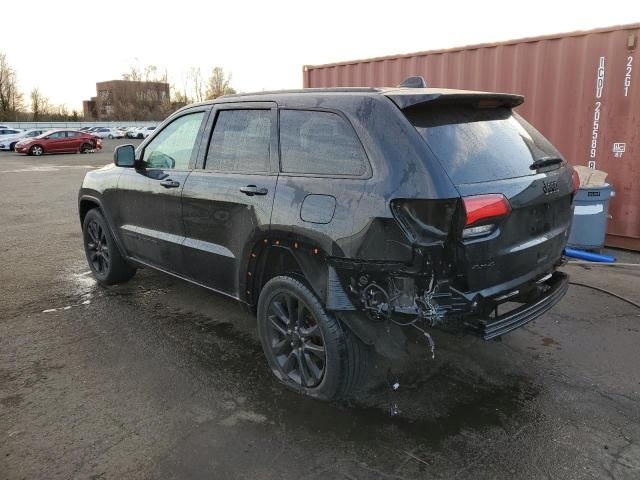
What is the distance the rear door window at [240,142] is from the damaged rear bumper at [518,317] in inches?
65.1

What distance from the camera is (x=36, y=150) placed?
103 ft

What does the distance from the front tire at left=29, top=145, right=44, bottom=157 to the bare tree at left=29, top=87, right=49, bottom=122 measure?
40.4 meters

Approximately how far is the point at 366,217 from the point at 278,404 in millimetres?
1351

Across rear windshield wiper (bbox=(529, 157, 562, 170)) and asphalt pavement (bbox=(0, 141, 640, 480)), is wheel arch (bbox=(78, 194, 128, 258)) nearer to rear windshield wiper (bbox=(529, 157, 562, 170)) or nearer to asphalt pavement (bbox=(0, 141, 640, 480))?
asphalt pavement (bbox=(0, 141, 640, 480))

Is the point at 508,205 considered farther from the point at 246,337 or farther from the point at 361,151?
the point at 246,337

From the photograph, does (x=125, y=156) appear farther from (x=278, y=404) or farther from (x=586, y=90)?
(x=586, y=90)

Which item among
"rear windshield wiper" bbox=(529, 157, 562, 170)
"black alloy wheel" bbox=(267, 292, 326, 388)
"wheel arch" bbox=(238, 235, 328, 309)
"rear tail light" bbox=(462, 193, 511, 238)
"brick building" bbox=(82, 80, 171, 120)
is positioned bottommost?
"black alloy wheel" bbox=(267, 292, 326, 388)

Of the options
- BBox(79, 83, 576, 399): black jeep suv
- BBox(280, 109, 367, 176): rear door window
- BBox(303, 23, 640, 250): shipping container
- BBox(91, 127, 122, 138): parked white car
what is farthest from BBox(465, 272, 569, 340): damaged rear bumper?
BBox(91, 127, 122, 138): parked white car

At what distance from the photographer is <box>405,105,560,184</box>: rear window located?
2.82 meters

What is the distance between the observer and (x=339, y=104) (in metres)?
3.14

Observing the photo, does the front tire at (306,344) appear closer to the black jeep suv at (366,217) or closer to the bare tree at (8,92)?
the black jeep suv at (366,217)

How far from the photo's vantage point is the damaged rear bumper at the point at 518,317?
2819 millimetres

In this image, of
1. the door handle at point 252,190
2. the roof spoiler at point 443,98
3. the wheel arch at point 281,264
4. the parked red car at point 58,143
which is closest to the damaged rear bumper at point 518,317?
the wheel arch at point 281,264

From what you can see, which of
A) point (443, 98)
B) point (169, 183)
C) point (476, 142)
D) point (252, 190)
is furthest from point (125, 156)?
point (476, 142)
